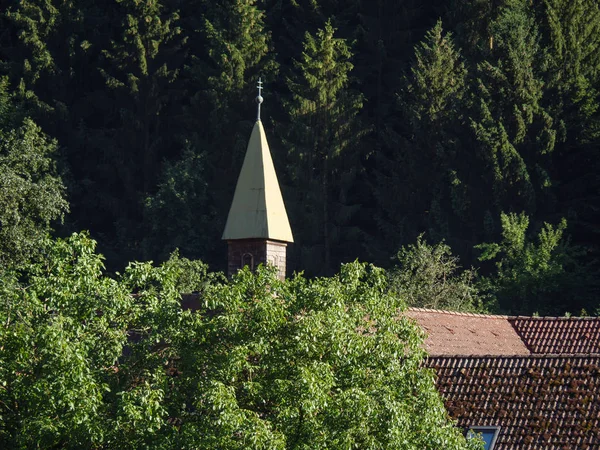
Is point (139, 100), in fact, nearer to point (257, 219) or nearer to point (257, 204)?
point (257, 204)

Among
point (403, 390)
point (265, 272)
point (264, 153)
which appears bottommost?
point (403, 390)

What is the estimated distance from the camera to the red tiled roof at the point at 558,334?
43625 millimetres

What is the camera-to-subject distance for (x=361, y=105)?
2616 inches

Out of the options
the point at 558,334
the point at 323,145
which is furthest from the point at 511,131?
the point at 558,334

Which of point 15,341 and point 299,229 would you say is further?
point 299,229

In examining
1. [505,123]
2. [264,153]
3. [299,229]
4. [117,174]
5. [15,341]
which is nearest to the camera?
[15,341]

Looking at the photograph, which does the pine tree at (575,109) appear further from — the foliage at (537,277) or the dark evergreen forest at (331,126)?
the foliage at (537,277)

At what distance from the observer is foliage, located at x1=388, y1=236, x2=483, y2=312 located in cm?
5584

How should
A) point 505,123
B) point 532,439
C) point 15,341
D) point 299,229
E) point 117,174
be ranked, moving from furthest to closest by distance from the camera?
point 117,174 → point 299,229 → point 505,123 → point 532,439 → point 15,341

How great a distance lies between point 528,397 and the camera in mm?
34719

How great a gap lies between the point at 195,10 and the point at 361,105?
31.5ft

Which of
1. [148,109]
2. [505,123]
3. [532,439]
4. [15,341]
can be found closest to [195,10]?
[148,109]

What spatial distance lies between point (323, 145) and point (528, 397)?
3313 cm

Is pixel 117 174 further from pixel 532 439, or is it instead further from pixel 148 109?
pixel 532 439
